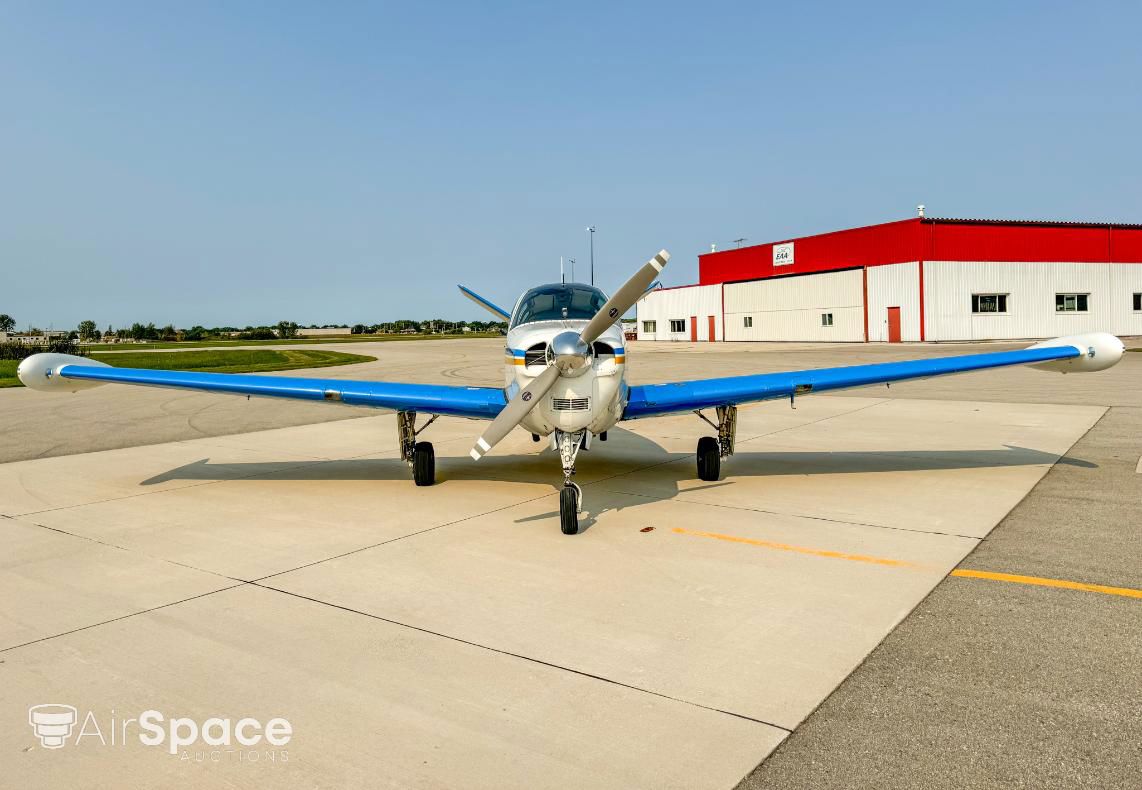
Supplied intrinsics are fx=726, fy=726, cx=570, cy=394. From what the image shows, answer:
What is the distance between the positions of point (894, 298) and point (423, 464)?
145 ft

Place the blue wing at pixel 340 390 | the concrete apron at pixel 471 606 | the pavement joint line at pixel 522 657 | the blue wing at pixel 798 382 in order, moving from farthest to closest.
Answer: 1. the blue wing at pixel 340 390
2. the blue wing at pixel 798 382
3. the pavement joint line at pixel 522 657
4. the concrete apron at pixel 471 606

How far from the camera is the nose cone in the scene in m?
6.69

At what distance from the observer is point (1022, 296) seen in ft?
151

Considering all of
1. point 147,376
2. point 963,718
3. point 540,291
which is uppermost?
point 540,291

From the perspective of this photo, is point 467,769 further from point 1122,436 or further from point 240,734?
point 1122,436

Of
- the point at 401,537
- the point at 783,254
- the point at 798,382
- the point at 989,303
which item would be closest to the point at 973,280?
the point at 989,303

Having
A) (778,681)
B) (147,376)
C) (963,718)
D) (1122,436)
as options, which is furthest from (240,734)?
(1122,436)

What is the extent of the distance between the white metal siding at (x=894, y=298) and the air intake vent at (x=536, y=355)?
4393 cm

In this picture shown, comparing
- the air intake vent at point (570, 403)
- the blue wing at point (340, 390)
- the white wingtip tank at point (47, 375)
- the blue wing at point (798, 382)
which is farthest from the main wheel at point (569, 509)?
the white wingtip tank at point (47, 375)

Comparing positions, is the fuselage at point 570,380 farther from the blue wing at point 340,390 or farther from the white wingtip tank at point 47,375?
the white wingtip tank at point 47,375

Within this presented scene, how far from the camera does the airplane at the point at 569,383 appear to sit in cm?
688

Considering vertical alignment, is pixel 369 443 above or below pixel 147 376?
below

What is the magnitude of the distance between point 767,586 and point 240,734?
367 cm

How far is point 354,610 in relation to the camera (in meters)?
5.19
